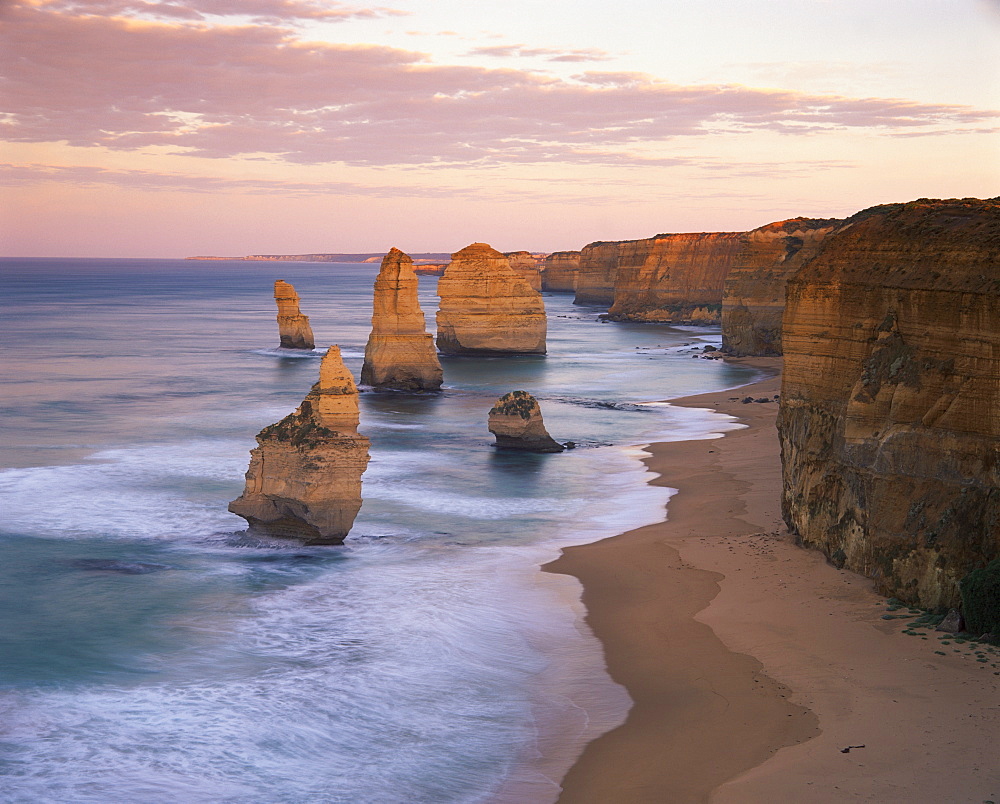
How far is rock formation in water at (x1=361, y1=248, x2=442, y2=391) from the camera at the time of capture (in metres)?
55.6

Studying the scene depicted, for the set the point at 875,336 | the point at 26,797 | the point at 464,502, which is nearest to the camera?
the point at 26,797

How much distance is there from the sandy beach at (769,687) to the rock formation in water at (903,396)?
1010 millimetres

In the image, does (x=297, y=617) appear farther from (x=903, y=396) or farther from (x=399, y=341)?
(x=399, y=341)

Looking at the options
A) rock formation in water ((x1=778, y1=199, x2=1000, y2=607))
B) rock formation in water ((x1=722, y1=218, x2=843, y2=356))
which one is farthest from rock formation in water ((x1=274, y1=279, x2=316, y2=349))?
rock formation in water ((x1=778, y1=199, x2=1000, y2=607))

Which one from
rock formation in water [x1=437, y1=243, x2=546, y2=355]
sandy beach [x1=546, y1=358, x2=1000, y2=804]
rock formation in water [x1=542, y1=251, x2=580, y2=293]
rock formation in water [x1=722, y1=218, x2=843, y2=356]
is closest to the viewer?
sandy beach [x1=546, y1=358, x2=1000, y2=804]

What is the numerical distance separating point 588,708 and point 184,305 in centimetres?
14695

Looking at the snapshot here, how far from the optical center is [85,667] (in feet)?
58.7

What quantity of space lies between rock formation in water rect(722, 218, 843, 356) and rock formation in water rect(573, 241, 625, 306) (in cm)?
7000

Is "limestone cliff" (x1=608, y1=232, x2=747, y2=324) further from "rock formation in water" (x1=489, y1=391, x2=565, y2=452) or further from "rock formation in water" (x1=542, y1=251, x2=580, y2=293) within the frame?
"rock formation in water" (x1=489, y1=391, x2=565, y2=452)

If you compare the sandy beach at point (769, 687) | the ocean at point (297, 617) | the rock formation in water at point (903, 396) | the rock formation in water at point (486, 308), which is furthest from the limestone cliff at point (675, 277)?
the sandy beach at point (769, 687)

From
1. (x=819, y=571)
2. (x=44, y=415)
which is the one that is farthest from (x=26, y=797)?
(x=44, y=415)

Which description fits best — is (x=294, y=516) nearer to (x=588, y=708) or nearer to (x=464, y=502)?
(x=464, y=502)

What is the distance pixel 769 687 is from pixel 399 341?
42.7 metres

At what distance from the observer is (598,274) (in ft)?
515
